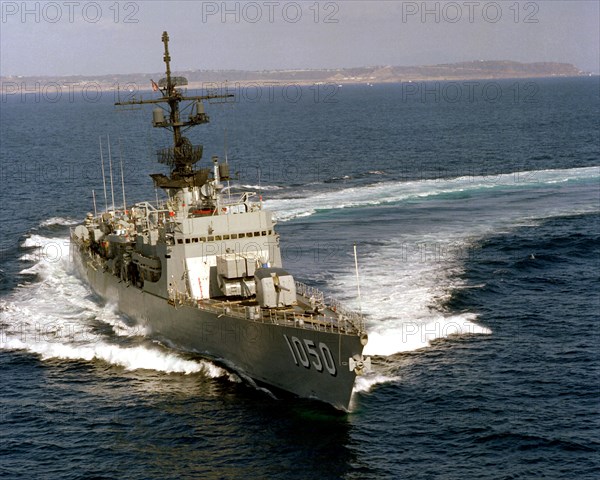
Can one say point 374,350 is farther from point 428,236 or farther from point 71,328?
point 428,236

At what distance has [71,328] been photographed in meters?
40.6

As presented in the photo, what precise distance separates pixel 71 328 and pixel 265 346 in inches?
506

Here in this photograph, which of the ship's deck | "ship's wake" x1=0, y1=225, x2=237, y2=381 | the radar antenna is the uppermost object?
the radar antenna

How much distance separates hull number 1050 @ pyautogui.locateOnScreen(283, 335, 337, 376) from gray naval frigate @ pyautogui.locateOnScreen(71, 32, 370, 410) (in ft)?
0.13

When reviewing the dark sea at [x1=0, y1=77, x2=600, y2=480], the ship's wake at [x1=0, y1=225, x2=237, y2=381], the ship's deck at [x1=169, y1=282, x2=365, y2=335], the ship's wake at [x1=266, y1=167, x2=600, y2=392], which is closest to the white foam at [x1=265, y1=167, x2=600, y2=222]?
the ship's wake at [x1=266, y1=167, x2=600, y2=392]

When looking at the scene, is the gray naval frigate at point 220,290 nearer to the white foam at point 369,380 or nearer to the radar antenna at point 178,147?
the radar antenna at point 178,147

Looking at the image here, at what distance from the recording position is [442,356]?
34.8m

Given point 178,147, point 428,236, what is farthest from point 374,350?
point 428,236

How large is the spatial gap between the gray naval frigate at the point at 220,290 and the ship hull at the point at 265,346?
0.04 m

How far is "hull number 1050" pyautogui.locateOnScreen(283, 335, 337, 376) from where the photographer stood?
96.7 ft

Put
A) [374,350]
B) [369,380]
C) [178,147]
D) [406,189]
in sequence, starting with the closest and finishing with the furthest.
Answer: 1. [369,380]
2. [374,350]
3. [178,147]
4. [406,189]

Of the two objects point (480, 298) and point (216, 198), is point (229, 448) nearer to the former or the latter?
point (216, 198)

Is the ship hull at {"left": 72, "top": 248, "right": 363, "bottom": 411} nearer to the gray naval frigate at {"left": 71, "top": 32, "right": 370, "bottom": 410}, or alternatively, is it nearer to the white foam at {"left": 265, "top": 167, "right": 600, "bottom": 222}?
the gray naval frigate at {"left": 71, "top": 32, "right": 370, "bottom": 410}

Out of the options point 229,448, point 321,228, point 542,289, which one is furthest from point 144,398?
point 321,228
